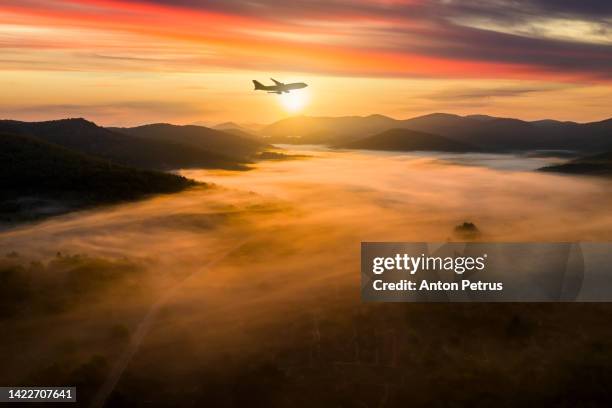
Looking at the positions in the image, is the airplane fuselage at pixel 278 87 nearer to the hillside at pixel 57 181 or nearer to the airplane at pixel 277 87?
the airplane at pixel 277 87

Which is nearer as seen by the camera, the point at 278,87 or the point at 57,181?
the point at 278,87

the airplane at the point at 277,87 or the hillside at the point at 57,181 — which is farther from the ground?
the airplane at the point at 277,87

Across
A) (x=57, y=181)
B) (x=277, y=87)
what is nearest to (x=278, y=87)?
(x=277, y=87)

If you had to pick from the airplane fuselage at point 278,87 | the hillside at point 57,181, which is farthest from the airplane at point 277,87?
the hillside at point 57,181

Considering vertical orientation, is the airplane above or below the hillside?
above

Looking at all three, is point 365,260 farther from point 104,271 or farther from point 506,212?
point 506,212

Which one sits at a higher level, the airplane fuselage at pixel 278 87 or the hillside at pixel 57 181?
the airplane fuselage at pixel 278 87

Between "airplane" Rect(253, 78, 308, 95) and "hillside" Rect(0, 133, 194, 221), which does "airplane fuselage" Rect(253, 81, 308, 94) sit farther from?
Result: "hillside" Rect(0, 133, 194, 221)

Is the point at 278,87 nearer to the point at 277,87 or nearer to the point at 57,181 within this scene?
the point at 277,87

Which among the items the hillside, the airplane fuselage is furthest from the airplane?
the hillside
